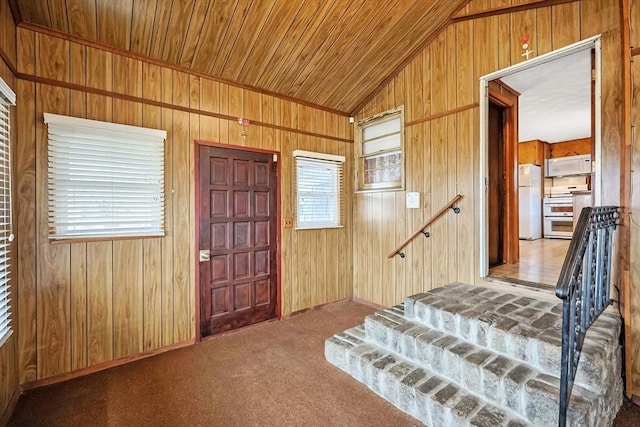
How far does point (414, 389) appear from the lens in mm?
1960

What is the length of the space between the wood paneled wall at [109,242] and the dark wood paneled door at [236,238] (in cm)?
14

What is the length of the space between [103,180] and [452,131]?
11.6 feet

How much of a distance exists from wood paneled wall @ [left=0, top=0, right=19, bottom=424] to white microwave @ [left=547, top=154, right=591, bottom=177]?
9482 mm

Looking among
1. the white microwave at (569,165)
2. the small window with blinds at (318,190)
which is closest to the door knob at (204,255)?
the small window with blinds at (318,190)

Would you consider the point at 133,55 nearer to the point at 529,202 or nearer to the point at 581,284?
the point at 581,284

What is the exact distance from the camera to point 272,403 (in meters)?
2.12

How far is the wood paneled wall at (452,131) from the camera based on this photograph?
2.24 meters

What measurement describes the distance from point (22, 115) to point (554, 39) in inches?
174

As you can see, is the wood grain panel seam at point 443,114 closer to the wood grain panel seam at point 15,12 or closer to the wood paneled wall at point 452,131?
the wood paneled wall at point 452,131

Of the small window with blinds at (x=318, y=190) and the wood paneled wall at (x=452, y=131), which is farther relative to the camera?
the small window with blinds at (x=318, y=190)

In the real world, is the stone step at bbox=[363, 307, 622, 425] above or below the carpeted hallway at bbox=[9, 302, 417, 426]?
above

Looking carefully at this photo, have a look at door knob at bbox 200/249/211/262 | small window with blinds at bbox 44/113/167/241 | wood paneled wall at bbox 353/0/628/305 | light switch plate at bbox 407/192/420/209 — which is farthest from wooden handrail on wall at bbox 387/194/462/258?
small window with blinds at bbox 44/113/167/241

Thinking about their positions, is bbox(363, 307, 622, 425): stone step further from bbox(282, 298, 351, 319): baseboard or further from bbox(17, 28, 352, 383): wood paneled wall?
bbox(17, 28, 352, 383): wood paneled wall

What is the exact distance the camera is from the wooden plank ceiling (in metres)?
2.34
